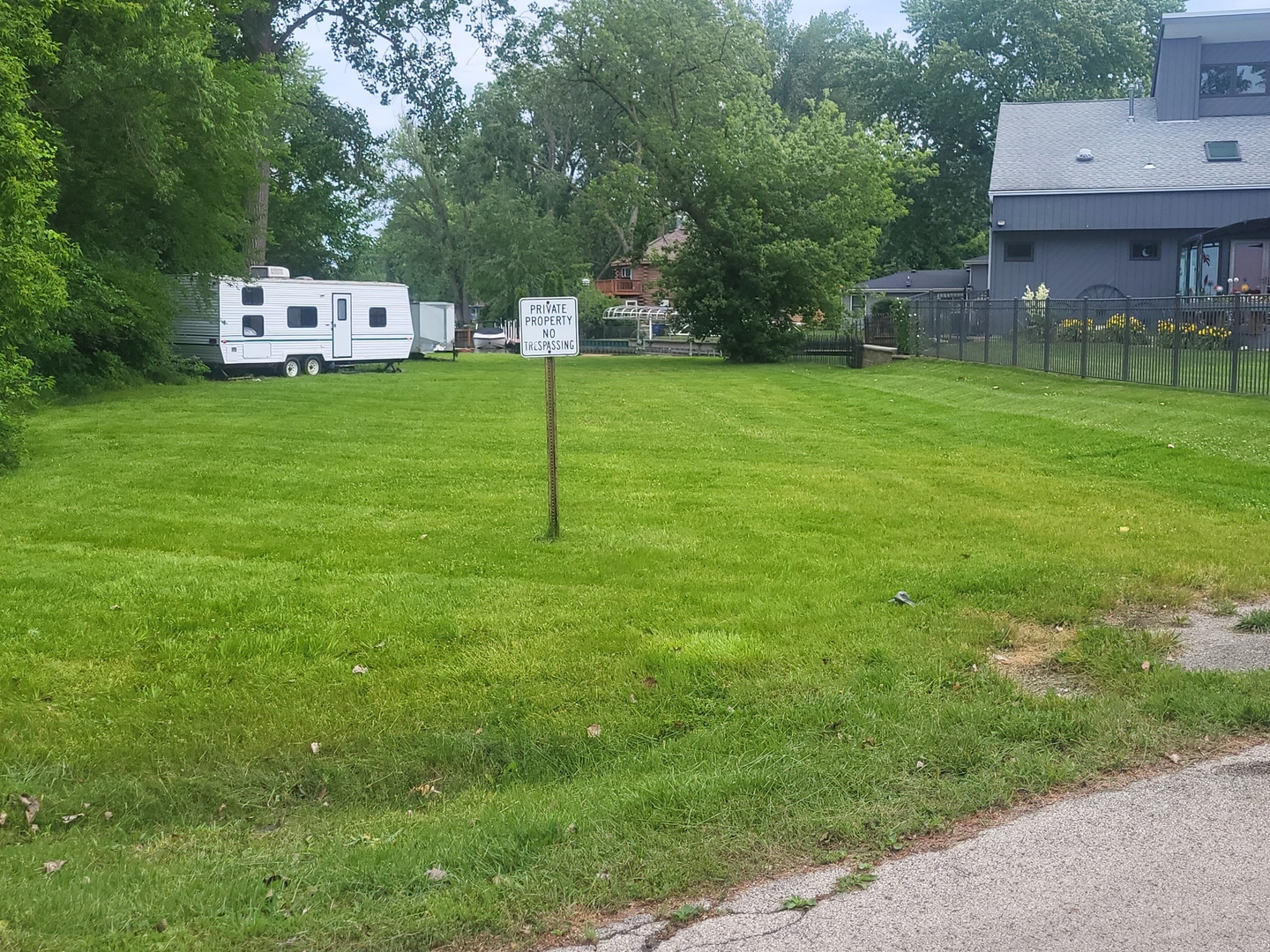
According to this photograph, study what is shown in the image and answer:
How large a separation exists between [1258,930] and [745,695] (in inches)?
119

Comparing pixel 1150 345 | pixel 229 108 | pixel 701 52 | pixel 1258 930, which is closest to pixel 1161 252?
pixel 701 52

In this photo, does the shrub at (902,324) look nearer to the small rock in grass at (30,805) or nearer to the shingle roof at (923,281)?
the shingle roof at (923,281)

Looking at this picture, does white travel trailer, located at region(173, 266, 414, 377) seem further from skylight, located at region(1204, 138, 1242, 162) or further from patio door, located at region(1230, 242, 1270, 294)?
skylight, located at region(1204, 138, 1242, 162)

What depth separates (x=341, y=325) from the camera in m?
37.1

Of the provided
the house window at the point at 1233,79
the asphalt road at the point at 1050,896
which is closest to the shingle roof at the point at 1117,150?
the house window at the point at 1233,79

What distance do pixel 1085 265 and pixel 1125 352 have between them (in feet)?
67.2

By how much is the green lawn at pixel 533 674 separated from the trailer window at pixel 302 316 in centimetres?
2083

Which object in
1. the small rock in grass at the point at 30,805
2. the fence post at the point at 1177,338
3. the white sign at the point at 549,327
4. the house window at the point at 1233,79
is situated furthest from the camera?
the house window at the point at 1233,79

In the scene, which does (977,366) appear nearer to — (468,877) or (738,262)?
(738,262)

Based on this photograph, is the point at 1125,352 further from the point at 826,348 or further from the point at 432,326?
the point at 432,326

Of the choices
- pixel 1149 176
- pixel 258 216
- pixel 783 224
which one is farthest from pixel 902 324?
pixel 258 216

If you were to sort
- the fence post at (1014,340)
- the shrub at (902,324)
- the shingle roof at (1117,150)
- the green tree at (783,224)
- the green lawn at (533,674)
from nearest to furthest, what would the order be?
the green lawn at (533,674)
the fence post at (1014,340)
the shrub at (902,324)
the green tree at (783,224)
the shingle roof at (1117,150)

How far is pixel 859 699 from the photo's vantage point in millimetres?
6227

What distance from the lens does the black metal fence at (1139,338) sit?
20.0 m
